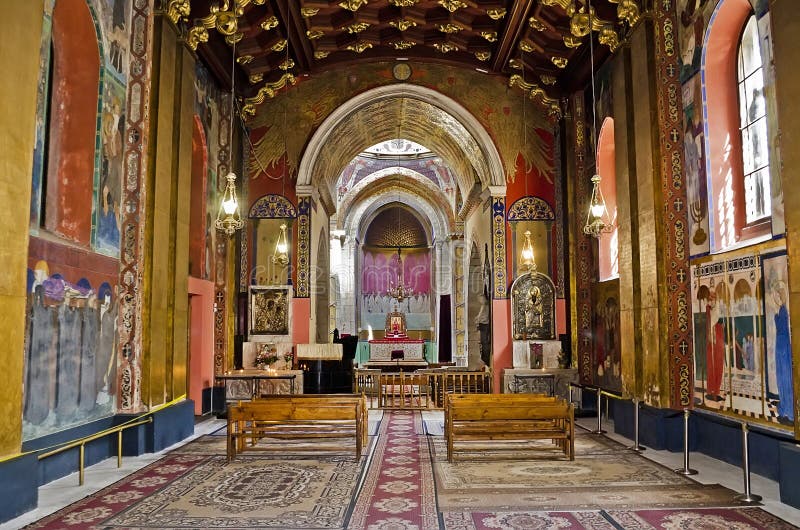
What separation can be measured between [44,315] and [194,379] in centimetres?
611

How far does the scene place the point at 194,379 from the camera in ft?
41.6

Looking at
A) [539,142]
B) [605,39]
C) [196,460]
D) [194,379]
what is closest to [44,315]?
[196,460]

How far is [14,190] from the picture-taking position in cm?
561

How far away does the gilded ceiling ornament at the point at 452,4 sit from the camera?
1198cm

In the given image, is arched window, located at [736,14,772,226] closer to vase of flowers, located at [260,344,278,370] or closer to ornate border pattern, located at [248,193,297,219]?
ornate border pattern, located at [248,193,297,219]

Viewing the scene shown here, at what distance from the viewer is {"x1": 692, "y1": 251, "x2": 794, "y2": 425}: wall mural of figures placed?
6984 millimetres

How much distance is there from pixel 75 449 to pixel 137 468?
722 mm

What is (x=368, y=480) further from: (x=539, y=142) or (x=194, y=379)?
(x=539, y=142)

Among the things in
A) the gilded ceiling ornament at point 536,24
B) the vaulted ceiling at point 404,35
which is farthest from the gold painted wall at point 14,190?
the gilded ceiling ornament at point 536,24

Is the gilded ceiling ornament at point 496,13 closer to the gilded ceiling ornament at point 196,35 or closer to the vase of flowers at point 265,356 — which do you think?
the gilded ceiling ornament at point 196,35

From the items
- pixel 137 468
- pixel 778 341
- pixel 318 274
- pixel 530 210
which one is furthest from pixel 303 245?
pixel 778 341

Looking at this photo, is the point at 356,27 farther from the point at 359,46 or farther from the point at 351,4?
the point at 351,4

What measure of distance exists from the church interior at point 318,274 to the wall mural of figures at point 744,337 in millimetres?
36

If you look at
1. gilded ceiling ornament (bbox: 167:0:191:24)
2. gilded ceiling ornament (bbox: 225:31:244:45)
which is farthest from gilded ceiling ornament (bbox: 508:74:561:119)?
gilded ceiling ornament (bbox: 167:0:191:24)
